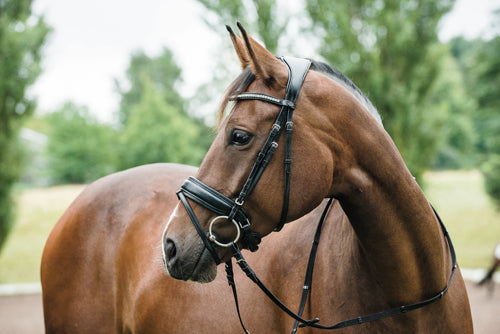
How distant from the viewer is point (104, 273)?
296 cm

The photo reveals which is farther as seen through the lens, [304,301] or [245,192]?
[304,301]

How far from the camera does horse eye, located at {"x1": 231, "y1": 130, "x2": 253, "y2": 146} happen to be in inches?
64.8

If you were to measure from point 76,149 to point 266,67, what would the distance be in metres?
30.5

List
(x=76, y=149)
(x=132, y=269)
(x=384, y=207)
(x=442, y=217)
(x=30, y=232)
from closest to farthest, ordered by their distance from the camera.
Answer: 1. (x=384, y=207)
2. (x=132, y=269)
3. (x=30, y=232)
4. (x=442, y=217)
5. (x=76, y=149)

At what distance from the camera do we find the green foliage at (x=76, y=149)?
95.4 feet

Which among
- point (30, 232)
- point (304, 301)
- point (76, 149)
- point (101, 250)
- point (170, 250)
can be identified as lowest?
point (30, 232)

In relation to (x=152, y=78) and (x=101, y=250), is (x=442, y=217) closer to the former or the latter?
(x=101, y=250)

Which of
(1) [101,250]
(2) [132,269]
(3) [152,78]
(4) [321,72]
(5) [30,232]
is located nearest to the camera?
(4) [321,72]

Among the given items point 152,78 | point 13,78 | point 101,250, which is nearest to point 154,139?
point 13,78

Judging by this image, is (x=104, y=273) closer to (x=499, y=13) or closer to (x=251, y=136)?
(x=251, y=136)

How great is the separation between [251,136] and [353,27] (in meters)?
8.63

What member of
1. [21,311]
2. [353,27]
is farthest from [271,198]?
[353,27]

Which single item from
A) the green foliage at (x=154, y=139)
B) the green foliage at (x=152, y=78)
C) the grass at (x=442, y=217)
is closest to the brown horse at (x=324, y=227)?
the grass at (x=442, y=217)

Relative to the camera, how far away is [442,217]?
715 inches
